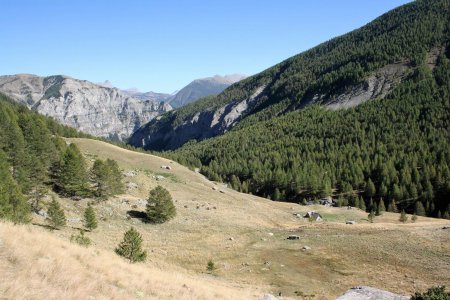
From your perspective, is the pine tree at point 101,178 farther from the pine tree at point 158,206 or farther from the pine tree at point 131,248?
the pine tree at point 131,248

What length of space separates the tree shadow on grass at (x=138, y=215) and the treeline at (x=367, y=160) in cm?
6584

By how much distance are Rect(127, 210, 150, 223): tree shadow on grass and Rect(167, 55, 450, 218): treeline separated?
65.8m

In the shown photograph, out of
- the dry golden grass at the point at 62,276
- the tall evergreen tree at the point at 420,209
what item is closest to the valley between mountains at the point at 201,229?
the dry golden grass at the point at 62,276

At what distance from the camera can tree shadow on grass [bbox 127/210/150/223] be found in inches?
2266

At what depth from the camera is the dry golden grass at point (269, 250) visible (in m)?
34.9

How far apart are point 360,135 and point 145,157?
352 ft

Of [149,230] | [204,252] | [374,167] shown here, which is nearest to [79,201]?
[149,230]

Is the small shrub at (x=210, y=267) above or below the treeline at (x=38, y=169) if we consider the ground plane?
below

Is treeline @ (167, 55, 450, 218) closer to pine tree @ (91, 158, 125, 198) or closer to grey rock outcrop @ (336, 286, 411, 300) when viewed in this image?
pine tree @ (91, 158, 125, 198)

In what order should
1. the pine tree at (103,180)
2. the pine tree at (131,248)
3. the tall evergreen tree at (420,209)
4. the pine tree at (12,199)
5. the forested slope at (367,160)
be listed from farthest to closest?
the forested slope at (367,160)
the tall evergreen tree at (420,209)
the pine tree at (103,180)
the pine tree at (131,248)
the pine tree at (12,199)

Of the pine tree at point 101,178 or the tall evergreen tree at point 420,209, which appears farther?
the tall evergreen tree at point 420,209

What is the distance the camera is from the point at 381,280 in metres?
35.2

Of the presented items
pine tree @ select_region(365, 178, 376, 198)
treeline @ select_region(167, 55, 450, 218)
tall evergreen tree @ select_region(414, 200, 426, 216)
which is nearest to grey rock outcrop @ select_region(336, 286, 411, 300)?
treeline @ select_region(167, 55, 450, 218)

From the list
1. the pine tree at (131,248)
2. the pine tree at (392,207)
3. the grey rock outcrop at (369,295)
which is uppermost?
the pine tree at (392,207)
